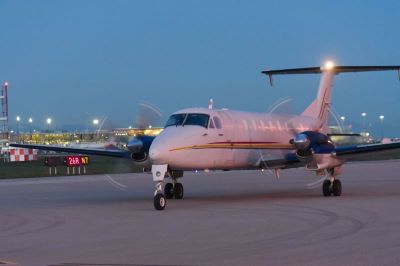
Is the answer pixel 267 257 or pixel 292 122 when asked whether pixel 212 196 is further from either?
pixel 267 257

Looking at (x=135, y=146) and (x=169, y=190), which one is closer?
(x=135, y=146)

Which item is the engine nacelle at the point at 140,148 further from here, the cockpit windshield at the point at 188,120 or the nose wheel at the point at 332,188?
the nose wheel at the point at 332,188

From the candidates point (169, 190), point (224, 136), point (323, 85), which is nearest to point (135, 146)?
point (169, 190)

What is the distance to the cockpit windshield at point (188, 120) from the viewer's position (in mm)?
20453

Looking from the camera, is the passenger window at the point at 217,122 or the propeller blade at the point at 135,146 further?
the passenger window at the point at 217,122

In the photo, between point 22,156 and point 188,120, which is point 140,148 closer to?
point 188,120

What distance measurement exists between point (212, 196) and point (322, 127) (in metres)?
5.88

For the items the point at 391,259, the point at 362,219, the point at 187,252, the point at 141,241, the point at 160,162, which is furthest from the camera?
the point at 160,162

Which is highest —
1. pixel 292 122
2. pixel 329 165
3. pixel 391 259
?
pixel 292 122

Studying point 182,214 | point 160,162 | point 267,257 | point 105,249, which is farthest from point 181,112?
point 267,257

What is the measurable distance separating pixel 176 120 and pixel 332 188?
219 inches

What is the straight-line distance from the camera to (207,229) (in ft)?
45.0

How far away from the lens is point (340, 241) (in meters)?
11.4

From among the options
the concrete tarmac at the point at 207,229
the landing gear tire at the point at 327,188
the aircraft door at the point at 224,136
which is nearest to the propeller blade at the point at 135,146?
the concrete tarmac at the point at 207,229
